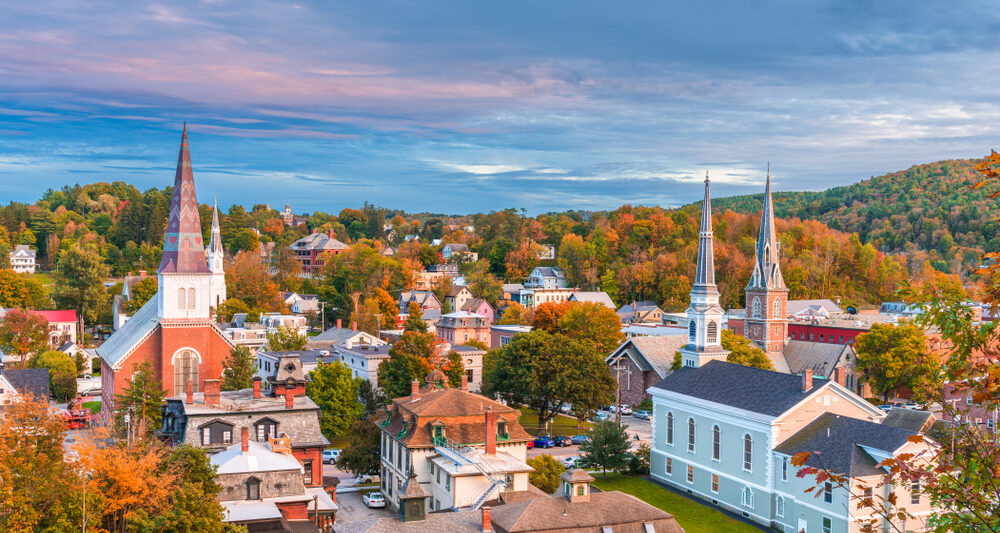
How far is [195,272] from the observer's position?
172ft

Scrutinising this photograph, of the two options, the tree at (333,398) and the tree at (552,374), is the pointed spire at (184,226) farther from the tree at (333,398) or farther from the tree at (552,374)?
the tree at (552,374)

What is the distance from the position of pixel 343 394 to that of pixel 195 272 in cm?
1243

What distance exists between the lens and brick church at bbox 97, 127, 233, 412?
50344 millimetres

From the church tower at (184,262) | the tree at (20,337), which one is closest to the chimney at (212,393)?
the church tower at (184,262)

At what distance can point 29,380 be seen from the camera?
63.4m

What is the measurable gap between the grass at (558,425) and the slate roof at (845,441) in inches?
870

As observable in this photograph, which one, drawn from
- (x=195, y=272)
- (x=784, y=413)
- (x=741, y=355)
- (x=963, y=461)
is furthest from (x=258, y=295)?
(x=963, y=461)

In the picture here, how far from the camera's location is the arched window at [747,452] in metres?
40.4

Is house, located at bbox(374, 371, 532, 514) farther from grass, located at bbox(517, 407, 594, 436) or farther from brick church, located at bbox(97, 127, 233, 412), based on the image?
grass, located at bbox(517, 407, 594, 436)

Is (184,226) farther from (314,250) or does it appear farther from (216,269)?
(314,250)

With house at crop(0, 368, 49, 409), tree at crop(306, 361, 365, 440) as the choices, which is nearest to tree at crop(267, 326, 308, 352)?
tree at crop(306, 361, 365, 440)

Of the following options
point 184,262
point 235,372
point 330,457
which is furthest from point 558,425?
point 184,262

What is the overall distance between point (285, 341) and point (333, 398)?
18.0m

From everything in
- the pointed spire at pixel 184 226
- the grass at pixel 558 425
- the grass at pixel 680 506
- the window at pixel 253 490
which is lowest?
the grass at pixel 558 425
